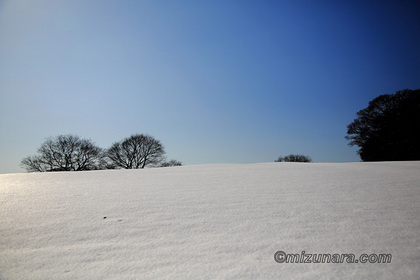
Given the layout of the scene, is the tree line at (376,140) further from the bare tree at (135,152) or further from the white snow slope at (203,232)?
the white snow slope at (203,232)

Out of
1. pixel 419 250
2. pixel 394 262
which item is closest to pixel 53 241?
pixel 394 262

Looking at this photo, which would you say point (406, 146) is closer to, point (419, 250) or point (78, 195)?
point (419, 250)

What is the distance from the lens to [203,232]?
4.53 ft

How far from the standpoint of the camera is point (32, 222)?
1.47 metres

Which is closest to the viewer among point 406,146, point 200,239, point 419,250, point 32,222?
point 419,250

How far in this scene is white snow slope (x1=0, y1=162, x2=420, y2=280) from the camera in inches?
40.0

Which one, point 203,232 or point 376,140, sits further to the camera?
point 376,140

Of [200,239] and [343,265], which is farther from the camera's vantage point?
[200,239]

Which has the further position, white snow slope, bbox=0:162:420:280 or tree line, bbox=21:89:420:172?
tree line, bbox=21:89:420:172

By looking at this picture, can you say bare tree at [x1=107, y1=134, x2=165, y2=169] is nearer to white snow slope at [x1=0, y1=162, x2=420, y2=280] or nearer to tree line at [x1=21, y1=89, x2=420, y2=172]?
tree line at [x1=21, y1=89, x2=420, y2=172]

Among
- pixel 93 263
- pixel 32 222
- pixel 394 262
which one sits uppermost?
pixel 32 222

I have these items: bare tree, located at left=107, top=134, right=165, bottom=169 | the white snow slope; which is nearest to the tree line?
bare tree, located at left=107, top=134, right=165, bottom=169

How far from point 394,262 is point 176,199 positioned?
168 cm

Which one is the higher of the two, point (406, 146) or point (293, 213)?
point (406, 146)
